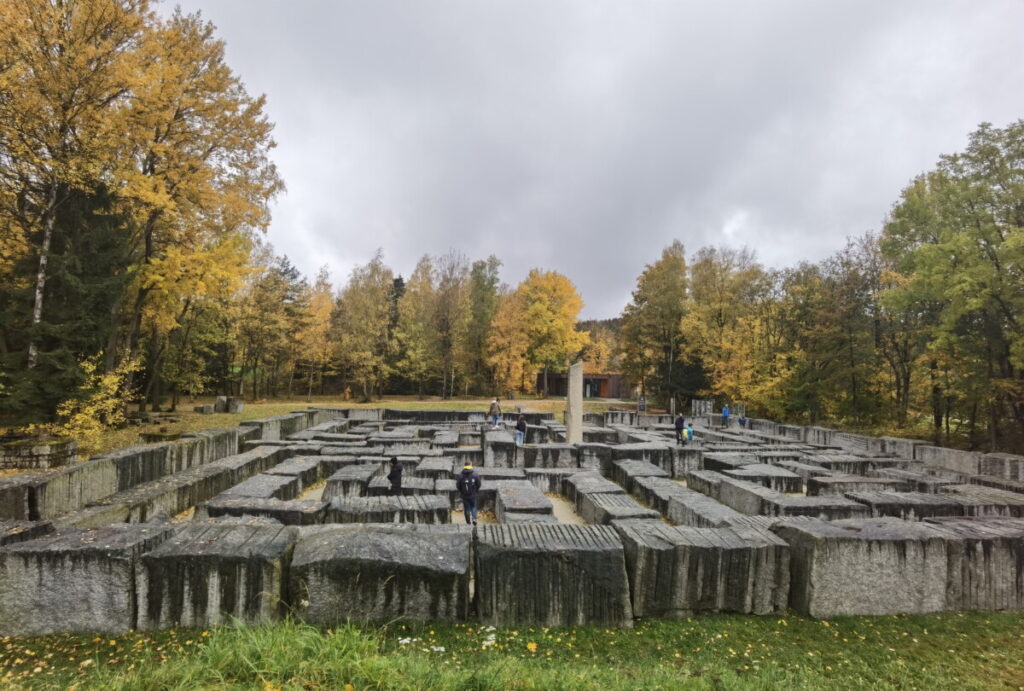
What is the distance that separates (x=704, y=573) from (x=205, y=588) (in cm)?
497

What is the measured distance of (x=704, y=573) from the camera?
16.7 ft

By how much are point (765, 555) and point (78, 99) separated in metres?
Answer: 18.9

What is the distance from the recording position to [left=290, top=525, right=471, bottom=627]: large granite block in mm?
4473

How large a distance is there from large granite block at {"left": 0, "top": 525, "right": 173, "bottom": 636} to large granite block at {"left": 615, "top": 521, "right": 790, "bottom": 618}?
4917 mm

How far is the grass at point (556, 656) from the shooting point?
3.08 meters

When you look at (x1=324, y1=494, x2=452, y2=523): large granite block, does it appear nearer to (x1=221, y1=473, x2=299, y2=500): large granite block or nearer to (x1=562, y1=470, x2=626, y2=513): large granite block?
(x1=221, y1=473, x2=299, y2=500): large granite block

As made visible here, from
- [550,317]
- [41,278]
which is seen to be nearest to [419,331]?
[550,317]

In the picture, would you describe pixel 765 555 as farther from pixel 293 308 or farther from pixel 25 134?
pixel 293 308

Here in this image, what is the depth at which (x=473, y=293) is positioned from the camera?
38438 mm

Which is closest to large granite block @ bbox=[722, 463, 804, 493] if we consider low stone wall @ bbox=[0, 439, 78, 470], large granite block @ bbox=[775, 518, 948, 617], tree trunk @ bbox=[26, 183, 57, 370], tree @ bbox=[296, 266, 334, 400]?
large granite block @ bbox=[775, 518, 948, 617]

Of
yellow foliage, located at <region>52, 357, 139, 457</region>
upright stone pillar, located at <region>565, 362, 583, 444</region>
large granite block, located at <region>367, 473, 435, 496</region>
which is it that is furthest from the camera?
upright stone pillar, located at <region>565, 362, 583, 444</region>

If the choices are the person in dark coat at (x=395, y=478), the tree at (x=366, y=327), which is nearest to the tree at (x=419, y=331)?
the tree at (x=366, y=327)

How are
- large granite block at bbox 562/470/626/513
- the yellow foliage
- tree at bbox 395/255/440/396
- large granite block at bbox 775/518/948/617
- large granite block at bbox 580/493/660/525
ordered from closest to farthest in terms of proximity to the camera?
large granite block at bbox 775/518/948/617 → large granite block at bbox 580/493/660/525 → large granite block at bbox 562/470/626/513 → the yellow foliage → tree at bbox 395/255/440/396

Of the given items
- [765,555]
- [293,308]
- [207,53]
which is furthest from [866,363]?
[293,308]
